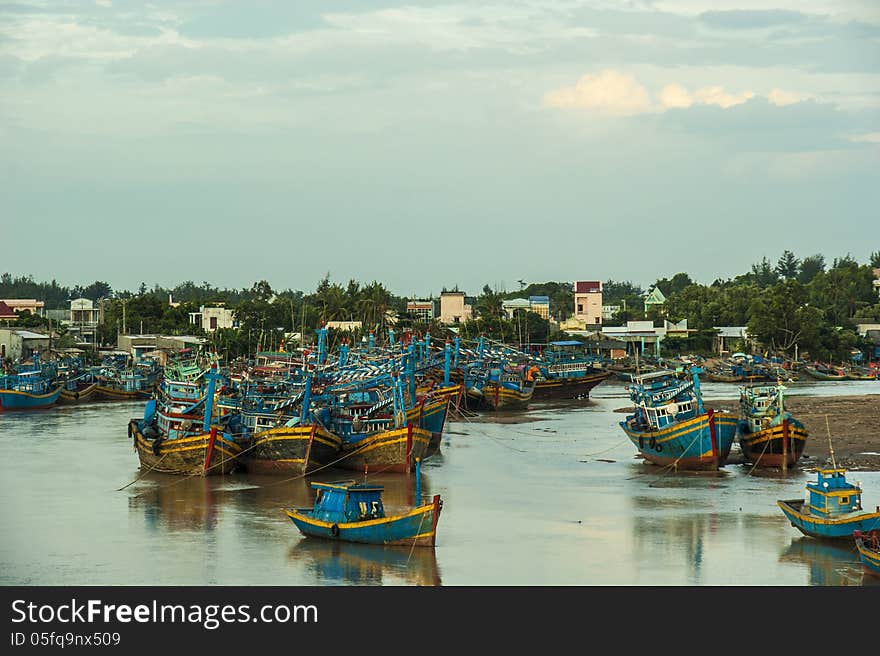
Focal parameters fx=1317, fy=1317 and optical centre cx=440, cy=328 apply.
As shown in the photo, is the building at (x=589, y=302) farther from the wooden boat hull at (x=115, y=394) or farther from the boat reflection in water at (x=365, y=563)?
the boat reflection in water at (x=365, y=563)

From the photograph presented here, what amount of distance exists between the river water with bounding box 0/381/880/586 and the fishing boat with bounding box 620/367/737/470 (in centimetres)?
68

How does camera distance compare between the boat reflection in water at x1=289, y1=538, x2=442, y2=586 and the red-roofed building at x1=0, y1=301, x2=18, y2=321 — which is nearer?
the boat reflection in water at x1=289, y1=538, x2=442, y2=586

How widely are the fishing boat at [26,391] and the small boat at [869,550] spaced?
52.8 m

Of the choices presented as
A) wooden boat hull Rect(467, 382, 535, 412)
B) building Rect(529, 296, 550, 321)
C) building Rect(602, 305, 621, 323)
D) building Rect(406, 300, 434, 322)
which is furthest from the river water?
building Rect(602, 305, 621, 323)

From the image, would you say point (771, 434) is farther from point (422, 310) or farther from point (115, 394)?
point (422, 310)

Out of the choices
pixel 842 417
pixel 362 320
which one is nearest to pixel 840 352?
pixel 362 320

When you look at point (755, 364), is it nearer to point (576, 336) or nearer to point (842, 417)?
point (576, 336)

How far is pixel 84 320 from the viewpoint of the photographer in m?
126

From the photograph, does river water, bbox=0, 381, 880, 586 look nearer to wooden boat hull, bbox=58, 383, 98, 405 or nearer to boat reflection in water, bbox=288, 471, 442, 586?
boat reflection in water, bbox=288, 471, 442, 586

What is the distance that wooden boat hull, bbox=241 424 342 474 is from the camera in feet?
126

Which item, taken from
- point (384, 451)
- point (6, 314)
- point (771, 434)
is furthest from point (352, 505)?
point (6, 314)

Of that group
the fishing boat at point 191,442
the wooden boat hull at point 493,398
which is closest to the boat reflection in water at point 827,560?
the fishing boat at point 191,442

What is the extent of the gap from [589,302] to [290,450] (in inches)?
3875

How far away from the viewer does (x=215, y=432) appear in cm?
3819
